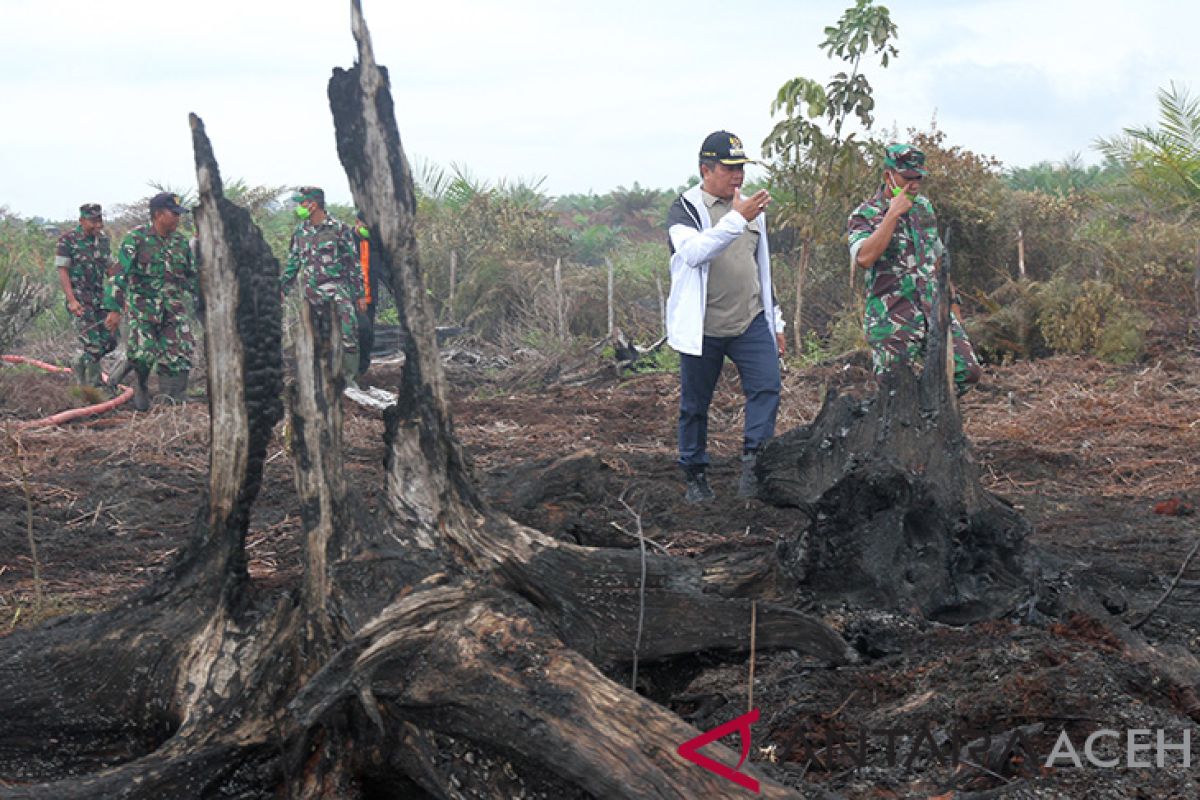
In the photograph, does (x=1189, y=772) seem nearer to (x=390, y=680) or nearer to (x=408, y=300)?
(x=390, y=680)

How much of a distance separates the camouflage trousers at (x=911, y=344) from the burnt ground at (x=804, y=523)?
84 centimetres

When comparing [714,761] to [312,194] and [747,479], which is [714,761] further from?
[312,194]

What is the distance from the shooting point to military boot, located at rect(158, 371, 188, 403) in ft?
35.9

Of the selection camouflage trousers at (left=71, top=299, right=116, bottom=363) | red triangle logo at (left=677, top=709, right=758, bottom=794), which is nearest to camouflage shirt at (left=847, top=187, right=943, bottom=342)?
red triangle logo at (left=677, top=709, right=758, bottom=794)

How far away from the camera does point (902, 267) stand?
6.39m

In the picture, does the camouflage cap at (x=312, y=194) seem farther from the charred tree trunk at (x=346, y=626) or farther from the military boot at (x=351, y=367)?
the charred tree trunk at (x=346, y=626)

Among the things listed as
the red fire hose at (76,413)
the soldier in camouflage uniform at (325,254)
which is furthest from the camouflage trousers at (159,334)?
the soldier in camouflage uniform at (325,254)

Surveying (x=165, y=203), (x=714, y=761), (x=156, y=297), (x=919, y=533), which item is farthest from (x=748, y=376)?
(x=156, y=297)

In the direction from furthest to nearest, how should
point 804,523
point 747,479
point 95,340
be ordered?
point 95,340 → point 747,479 → point 804,523

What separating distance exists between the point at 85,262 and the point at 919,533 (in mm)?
10407

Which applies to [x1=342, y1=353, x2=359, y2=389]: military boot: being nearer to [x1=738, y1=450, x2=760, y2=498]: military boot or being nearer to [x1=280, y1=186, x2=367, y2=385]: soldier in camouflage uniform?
[x1=280, y1=186, x2=367, y2=385]: soldier in camouflage uniform

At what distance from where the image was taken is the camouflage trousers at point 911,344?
632 cm

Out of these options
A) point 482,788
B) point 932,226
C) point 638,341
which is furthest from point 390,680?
point 638,341

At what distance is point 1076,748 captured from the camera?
2979 mm
